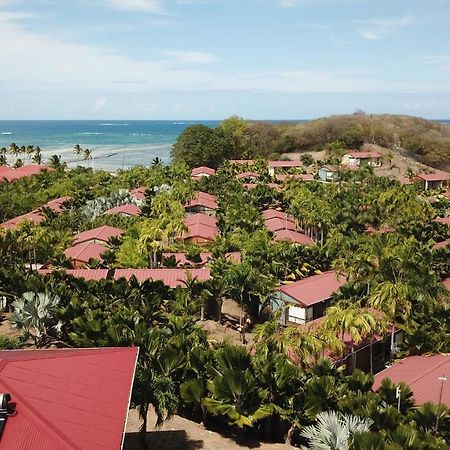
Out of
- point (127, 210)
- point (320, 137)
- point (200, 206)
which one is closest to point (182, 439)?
point (127, 210)

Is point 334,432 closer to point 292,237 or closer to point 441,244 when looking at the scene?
point 441,244

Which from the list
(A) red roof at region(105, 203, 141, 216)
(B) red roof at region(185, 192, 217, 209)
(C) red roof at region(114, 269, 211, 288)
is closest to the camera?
(C) red roof at region(114, 269, 211, 288)

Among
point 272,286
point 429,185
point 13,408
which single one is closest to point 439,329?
point 272,286

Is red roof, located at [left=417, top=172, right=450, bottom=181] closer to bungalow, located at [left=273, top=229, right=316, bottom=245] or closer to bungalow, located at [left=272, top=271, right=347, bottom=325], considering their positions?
bungalow, located at [left=273, top=229, right=316, bottom=245]

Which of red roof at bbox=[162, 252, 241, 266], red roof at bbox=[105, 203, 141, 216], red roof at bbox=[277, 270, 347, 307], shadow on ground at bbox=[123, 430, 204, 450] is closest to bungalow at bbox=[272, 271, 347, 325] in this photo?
red roof at bbox=[277, 270, 347, 307]

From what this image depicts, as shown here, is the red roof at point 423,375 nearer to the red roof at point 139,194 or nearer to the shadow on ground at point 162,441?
the shadow on ground at point 162,441

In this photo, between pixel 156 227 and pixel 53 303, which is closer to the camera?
pixel 53 303

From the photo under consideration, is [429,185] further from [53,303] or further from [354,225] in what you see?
[53,303]
